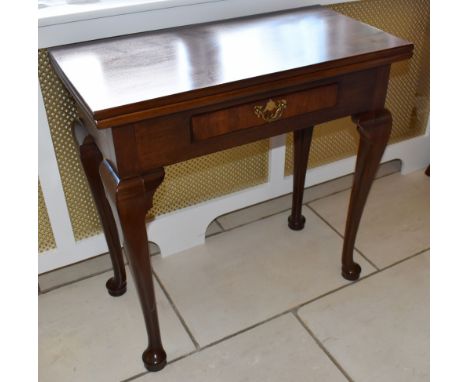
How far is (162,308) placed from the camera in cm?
142

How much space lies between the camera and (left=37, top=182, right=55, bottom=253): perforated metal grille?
1382 mm

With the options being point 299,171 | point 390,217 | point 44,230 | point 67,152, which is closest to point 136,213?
point 67,152

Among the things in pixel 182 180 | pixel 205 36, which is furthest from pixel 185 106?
pixel 182 180

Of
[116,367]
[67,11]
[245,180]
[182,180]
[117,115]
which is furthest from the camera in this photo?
[245,180]

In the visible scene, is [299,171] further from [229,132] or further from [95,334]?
[95,334]

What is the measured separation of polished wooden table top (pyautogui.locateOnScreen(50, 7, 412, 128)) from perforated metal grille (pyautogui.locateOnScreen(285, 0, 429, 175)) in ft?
1.38

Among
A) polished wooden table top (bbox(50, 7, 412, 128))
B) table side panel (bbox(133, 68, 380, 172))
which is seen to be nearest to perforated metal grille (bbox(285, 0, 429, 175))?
polished wooden table top (bbox(50, 7, 412, 128))

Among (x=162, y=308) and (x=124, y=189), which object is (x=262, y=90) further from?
(x=162, y=308)

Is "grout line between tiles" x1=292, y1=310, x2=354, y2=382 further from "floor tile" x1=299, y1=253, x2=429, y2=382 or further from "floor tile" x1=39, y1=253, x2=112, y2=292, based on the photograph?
"floor tile" x1=39, y1=253, x2=112, y2=292

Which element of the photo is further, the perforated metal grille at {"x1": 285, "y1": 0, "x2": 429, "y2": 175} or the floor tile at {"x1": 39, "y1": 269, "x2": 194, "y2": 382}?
the perforated metal grille at {"x1": 285, "y1": 0, "x2": 429, "y2": 175}

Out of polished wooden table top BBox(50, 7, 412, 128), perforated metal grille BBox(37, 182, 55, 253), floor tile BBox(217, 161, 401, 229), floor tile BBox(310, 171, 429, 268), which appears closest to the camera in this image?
polished wooden table top BBox(50, 7, 412, 128)

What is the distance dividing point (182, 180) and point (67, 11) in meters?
0.60

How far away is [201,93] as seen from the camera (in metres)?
0.89

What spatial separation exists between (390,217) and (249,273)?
23.0 inches
